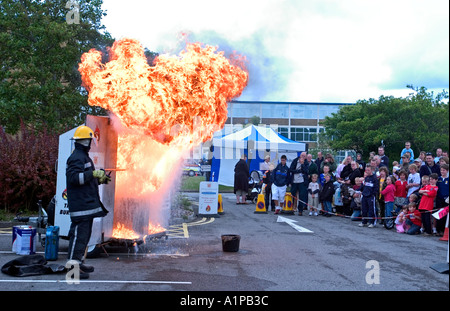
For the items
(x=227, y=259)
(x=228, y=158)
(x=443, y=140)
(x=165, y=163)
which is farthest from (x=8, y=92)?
→ (x=443, y=140)

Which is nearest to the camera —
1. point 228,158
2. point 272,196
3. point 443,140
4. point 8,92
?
point 272,196

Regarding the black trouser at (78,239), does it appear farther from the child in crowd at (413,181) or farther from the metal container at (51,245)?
the child in crowd at (413,181)

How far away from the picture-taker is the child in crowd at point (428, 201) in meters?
11.9

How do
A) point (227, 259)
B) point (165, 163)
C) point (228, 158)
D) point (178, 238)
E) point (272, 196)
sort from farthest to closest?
1. point (228, 158)
2. point (272, 196)
3. point (178, 238)
4. point (165, 163)
5. point (227, 259)

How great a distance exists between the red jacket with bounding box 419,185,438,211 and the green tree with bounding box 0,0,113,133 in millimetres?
13867

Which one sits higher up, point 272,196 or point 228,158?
point 228,158

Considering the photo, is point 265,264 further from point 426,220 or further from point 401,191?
point 401,191

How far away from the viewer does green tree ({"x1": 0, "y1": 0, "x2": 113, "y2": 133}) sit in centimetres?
1897

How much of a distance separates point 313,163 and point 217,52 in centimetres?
917

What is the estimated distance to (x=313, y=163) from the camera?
17234 millimetres

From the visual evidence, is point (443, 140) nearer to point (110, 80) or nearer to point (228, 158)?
point (228, 158)

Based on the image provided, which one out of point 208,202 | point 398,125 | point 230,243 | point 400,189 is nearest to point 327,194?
point 400,189

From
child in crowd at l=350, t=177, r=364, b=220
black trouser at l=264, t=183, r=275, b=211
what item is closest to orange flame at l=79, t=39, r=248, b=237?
child in crowd at l=350, t=177, r=364, b=220

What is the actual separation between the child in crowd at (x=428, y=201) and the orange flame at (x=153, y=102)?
21.6ft
